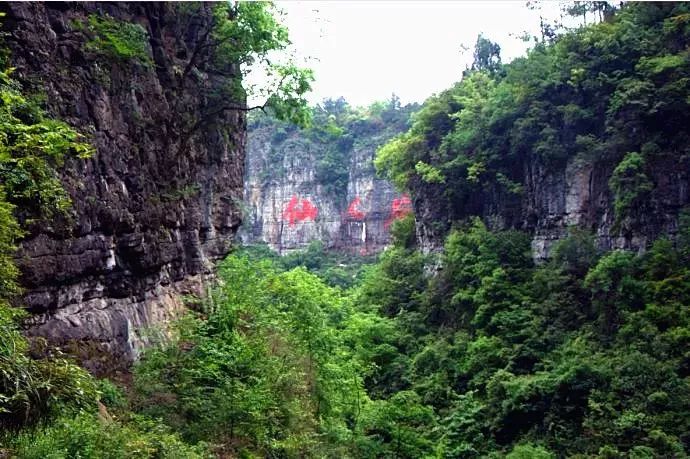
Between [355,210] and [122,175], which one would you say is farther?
[355,210]

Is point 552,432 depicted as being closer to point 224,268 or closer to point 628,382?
point 628,382

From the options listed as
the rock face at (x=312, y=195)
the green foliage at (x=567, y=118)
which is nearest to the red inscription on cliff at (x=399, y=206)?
the rock face at (x=312, y=195)

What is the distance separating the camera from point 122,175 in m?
10.9

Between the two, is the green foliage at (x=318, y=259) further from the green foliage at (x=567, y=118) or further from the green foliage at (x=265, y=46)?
the green foliage at (x=265, y=46)

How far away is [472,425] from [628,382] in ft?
13.0

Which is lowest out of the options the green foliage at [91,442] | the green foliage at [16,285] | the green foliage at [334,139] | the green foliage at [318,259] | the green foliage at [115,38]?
the green foliage at [318,259]

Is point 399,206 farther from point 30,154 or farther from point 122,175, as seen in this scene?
point 30,154

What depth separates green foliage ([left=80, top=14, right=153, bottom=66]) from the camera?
10.1 m

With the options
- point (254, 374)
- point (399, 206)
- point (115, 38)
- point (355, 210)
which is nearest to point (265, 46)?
point (115, 38)

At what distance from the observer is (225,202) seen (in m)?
16.8

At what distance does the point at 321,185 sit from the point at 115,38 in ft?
131

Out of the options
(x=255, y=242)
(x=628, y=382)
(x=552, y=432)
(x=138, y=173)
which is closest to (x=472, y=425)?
(x=552, y=432)

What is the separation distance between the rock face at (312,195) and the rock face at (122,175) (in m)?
32.4

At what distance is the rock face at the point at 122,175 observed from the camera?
28.7 feet
